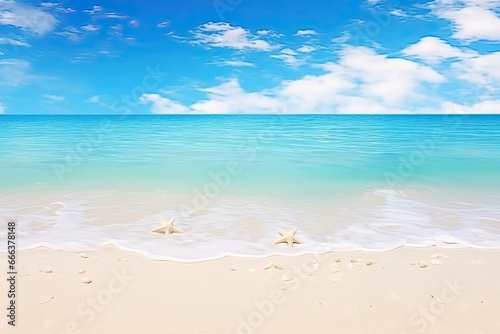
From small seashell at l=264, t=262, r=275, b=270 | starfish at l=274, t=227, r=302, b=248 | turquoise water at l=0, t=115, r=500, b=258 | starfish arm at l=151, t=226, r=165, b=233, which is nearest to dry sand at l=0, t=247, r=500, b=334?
small seashell at l=264, t=262, r=275, b=270

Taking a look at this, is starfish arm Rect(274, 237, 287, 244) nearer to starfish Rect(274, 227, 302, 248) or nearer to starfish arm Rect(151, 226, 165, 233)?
starfish Rect(274, 227, 302, 248)

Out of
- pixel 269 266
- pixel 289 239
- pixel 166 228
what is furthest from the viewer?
pixel 166 228

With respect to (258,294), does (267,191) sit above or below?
above

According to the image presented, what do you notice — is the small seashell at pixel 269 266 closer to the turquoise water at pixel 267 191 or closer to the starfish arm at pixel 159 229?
the turquoise water at pixel 267 191

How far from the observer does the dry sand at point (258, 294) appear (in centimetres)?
393

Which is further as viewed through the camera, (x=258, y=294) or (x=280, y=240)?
(x=280, y=240)

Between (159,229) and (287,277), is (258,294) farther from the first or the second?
(159,229)

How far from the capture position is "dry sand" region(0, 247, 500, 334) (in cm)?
393

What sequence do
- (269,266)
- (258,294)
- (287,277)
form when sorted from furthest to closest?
1. (269,266)
2. (287,277)
3. (258,294)

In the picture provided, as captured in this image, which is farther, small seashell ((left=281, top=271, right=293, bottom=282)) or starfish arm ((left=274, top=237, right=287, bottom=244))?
starfish arm ((left=274, top=237, right=287, bottom=244))

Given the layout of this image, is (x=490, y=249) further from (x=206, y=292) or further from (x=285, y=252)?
(x=206, y=292)

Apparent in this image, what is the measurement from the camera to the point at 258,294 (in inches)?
179

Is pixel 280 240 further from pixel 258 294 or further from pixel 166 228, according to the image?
pixel 166 228

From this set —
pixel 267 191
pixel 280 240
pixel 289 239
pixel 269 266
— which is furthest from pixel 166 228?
pixel 267 191
